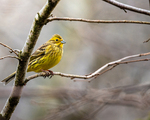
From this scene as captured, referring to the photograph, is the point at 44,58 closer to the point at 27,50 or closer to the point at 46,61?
the point at 46,61

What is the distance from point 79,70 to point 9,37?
11.5 ft

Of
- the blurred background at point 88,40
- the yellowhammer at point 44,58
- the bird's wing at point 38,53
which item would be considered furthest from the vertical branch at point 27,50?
the blurred background at point 88,40

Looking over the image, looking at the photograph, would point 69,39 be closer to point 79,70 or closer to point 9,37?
point 79,70

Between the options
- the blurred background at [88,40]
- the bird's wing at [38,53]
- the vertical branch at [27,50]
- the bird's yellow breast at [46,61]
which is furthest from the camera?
the blurred background at [88,40]

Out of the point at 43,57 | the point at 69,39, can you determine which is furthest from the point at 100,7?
the point at 43,57

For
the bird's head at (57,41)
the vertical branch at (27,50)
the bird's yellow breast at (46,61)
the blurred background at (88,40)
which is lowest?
the vertical branch at (27,50)

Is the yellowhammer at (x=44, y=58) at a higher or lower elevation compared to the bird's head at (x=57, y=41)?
lower

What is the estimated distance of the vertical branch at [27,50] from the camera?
279cm

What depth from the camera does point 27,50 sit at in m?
3.09

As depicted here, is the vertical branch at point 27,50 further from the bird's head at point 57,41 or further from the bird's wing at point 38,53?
the bird's head at point 57,41

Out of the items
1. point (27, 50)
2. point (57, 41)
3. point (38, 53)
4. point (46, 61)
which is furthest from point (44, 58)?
point (27, 50)

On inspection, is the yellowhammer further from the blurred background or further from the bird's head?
the blurred background

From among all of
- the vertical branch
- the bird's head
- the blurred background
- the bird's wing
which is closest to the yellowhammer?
the bird's wing

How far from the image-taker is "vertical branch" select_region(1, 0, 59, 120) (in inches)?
110
